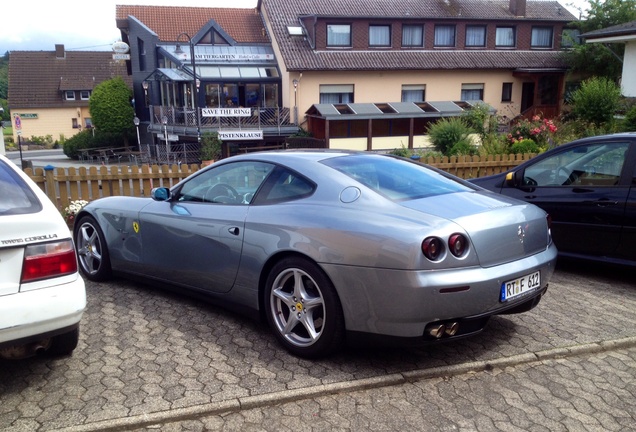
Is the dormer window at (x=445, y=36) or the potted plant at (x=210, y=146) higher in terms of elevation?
the dormer window at (x=445, y=36)

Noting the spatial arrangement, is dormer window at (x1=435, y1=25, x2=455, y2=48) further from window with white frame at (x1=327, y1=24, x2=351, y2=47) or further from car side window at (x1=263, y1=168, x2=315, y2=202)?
car side window at (x1=263, y1=168, x2=315, y2=202)

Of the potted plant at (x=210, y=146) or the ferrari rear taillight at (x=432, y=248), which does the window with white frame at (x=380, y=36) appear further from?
the ferrari rear taillight at (x=432, y=248)

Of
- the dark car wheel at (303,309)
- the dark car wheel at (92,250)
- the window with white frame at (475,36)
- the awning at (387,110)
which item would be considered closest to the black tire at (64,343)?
the dark car wheel at (303,309)

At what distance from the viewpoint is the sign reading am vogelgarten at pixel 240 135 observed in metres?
31.8

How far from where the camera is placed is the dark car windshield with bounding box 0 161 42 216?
3377 mm

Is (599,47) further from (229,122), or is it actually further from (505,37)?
(229,122)

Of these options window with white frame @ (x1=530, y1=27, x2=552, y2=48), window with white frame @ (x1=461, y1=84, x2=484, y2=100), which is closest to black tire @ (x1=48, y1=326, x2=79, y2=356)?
window with white frame @ (x1=461, y1=84, x2=484, y2=100)

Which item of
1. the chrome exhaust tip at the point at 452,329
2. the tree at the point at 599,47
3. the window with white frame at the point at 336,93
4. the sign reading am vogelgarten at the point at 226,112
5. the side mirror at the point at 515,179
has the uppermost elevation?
the tree at the point at 599,47

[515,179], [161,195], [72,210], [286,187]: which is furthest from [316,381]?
[72,210]

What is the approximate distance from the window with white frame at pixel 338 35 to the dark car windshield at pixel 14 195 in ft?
107

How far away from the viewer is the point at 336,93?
35.1m

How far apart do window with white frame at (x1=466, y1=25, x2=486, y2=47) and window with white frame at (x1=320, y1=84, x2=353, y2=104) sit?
8558 millimetres

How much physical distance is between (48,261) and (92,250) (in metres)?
2.49

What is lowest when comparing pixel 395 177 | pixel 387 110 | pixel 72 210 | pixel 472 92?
pixel 72 210
